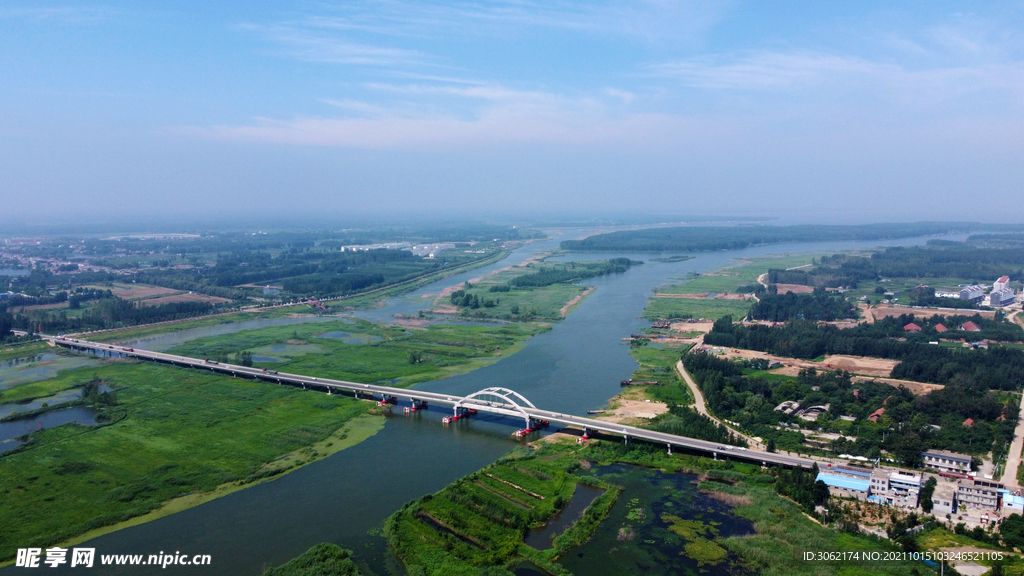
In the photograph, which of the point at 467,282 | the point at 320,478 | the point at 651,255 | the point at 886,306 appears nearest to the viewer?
the point at 320,478

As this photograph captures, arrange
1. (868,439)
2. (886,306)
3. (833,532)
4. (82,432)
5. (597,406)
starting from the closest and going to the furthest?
(833,532) < (868,439) < (82,432) < (597,406) < (886,306)

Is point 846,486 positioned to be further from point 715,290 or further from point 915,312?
point 715,290

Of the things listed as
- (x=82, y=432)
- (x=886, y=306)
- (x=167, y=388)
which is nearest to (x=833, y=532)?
(x=82, y=432)

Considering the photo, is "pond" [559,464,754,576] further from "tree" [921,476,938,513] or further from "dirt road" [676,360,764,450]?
"tree" [921,476,938,513]

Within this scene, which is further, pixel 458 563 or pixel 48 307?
pixel 48 307

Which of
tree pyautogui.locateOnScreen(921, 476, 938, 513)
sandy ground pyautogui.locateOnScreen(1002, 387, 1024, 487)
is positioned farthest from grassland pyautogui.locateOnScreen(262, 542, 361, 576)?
sandy ground pyautogui.locateOnScreen(1002, 387, 1024, 487)

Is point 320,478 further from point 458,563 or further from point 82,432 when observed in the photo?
point 82,432

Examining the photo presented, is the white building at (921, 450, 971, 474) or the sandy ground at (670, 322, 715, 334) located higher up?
the sandy ground at (670, 322, 715, 334)
